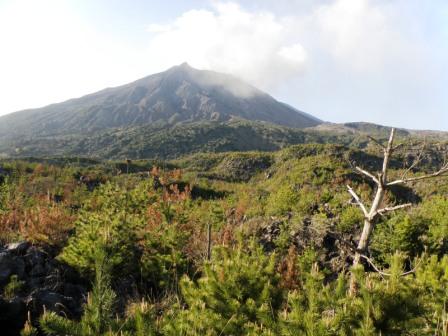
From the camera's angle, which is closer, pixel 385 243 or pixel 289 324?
pixel 289 324

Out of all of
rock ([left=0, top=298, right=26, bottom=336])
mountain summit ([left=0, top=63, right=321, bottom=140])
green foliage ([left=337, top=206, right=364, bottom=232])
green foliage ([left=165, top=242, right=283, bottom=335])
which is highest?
mountain summit ([left=0, top=63, right=321, bottom=140])

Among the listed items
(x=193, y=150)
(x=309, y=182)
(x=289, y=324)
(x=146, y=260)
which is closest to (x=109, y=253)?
(x=146, y=260)

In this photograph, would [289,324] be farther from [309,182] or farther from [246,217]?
[309,182]

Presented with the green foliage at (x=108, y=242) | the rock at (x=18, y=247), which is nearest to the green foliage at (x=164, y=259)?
the green foliage at (x=108, y=242)

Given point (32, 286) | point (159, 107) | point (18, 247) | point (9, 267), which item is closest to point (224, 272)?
point (32, 286)

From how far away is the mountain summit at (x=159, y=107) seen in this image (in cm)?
11500

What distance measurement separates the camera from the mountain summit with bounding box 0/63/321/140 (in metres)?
115

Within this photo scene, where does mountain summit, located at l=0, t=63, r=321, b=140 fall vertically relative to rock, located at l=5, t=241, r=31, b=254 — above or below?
above

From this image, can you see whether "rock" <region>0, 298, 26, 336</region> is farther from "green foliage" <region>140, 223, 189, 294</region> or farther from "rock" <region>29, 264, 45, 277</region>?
"green foliage" <region>140, 223, 189, 294</region>

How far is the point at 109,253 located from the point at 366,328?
549 cm

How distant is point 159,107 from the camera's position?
134750 millimetres

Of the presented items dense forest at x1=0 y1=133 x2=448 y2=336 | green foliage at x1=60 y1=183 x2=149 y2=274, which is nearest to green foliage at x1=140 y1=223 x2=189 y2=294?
dense forest at x1=0 y1=133 x2=448 y2=336

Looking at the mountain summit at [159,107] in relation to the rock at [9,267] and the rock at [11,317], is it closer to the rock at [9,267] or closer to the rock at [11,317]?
the rock at [9,267]

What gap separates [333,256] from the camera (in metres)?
10.2
